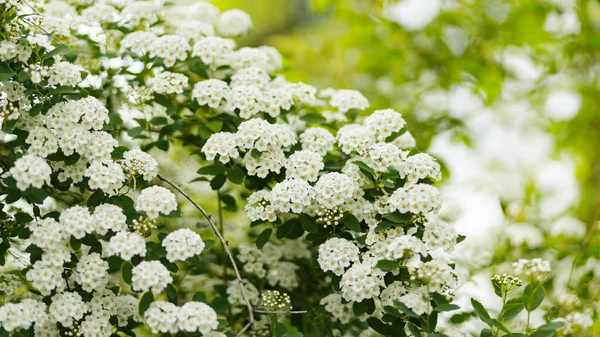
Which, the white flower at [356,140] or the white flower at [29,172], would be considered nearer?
the white flower at [29,172]

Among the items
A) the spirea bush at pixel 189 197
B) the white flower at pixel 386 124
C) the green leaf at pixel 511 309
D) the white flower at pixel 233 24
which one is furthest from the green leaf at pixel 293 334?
the white flower at pixel 233 24

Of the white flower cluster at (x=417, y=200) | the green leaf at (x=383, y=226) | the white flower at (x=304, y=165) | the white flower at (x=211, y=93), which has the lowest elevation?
the green leaf at (x=383, y=226)

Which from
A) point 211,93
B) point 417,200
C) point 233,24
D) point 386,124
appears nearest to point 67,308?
point 211,93

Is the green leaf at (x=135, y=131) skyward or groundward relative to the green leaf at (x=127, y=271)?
skyward

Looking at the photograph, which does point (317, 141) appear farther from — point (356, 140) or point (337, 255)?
point (337, 255)

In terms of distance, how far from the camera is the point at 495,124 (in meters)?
4.42

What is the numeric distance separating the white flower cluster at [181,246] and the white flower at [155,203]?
8cm

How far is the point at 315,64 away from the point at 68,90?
96.8 inches

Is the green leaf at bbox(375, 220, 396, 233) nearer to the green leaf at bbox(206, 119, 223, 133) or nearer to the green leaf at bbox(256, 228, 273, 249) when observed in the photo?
the green leaf at bbox(256, 228, 273, 249)

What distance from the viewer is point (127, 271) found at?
1922mm

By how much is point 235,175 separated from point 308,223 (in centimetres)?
32

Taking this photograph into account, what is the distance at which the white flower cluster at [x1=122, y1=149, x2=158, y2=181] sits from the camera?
2064 mm

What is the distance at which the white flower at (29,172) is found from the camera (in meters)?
1.85

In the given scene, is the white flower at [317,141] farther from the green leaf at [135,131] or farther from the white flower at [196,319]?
the white flower at [196,319]
